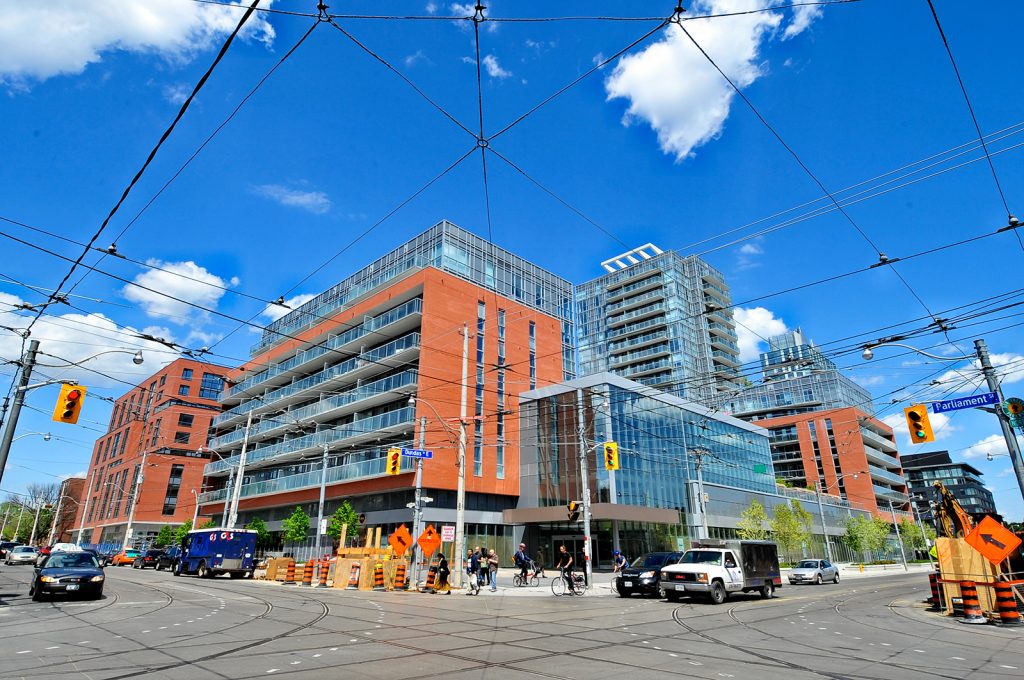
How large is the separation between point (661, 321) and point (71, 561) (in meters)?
91.2

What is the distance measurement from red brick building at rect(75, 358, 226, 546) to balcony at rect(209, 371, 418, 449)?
1060 inches

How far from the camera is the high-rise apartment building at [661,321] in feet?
318

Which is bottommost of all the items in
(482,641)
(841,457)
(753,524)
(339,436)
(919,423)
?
(482,641)

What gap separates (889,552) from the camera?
8250 centimetres

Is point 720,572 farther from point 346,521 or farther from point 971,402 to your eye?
point 346,521

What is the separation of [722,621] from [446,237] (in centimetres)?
3675

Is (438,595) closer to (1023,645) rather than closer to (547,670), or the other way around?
(547,670)

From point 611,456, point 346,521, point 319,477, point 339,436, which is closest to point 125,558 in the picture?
point 319,477

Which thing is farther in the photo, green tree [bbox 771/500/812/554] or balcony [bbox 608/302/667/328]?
balcony [bbox 608/302/667/328]

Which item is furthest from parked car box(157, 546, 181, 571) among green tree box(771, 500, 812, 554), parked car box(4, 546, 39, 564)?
green tree box(771, 500, 812, 554)

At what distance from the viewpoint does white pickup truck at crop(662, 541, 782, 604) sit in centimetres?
1955

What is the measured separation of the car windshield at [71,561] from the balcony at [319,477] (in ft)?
63.4

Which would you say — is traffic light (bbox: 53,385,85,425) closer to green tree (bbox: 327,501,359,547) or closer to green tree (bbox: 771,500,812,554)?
green tree (bbox: 327,501,359,547)

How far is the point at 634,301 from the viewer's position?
10331 cm
